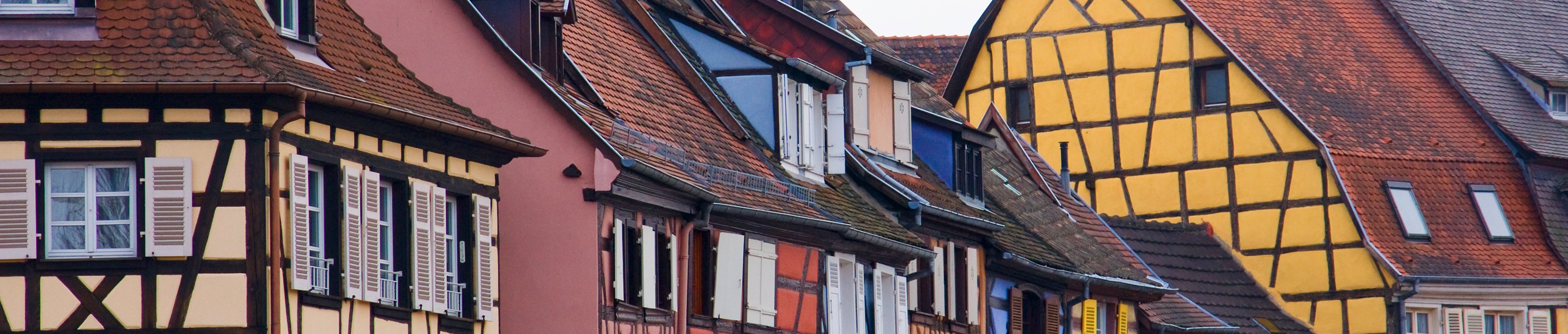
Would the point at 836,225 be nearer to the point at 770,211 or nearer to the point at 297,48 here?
the point at 770,211

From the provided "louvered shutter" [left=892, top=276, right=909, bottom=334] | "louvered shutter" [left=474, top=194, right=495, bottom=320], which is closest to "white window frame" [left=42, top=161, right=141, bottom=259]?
"louvered shutter" [left=474, top=194, right=495, bottom=320]

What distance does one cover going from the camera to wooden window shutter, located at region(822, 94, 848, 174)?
92.6 feet

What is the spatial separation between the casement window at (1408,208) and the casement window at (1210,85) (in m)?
2.93

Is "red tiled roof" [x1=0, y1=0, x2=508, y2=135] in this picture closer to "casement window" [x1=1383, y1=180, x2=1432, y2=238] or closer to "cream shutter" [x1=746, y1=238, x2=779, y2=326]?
"cream shutter" [x1=746, y1=238, x2=779, y2=326]

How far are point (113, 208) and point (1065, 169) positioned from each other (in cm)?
2481

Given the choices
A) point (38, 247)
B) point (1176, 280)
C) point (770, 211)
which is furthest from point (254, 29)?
point (1176, 280)

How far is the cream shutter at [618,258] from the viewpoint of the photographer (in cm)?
2219

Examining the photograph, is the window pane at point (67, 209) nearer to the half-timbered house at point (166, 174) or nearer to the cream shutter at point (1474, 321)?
the half-timbered house at point (166, 174)

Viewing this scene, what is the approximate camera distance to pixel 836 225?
25484 mm

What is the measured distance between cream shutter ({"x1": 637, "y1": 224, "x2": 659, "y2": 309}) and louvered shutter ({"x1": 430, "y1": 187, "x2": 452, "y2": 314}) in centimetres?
301

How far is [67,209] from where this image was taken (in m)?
17.3

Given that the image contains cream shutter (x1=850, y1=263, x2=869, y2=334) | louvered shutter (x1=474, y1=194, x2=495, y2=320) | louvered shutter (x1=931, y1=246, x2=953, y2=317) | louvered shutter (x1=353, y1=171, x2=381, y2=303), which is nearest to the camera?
louvered shutter (x1=353, y1=171, x2=381, y2=303)

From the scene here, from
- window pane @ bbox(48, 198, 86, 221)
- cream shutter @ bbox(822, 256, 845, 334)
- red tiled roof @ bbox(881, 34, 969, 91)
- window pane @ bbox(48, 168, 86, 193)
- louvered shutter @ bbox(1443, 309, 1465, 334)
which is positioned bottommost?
window pane @ bbox(48, 198, 86, 221)

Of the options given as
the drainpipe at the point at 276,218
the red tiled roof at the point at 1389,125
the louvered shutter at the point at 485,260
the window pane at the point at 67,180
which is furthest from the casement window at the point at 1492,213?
the window pane at the point at 67,180
